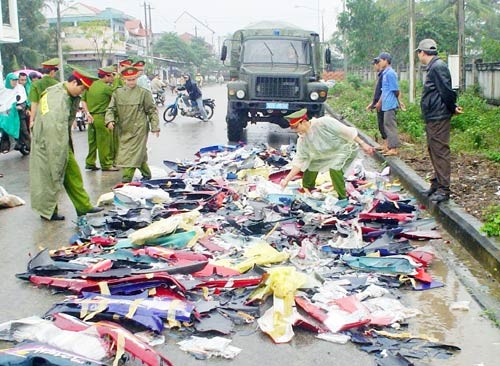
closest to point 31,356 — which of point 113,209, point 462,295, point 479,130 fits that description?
point 462,295

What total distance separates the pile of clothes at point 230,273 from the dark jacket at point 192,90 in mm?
13219

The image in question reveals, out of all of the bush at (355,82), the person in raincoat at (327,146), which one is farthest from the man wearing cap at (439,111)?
the bush at (355,82)

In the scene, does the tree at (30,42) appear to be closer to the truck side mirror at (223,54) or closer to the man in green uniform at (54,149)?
the truck side mirror at (223,54)

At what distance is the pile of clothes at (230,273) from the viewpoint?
14.4 feet

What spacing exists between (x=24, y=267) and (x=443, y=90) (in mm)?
4999

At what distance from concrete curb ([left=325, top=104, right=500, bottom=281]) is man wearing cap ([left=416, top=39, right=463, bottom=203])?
301mm

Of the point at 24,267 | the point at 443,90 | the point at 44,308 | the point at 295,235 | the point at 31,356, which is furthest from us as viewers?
the point at 443,90

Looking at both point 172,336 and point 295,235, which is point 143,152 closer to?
point 295,235

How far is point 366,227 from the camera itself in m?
7.04

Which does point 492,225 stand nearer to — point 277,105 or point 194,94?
point 277,105

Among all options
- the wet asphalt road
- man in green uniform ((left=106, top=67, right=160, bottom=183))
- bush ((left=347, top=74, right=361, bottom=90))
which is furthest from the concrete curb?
bush ((left=347, top=74, right=361, bottom=90))

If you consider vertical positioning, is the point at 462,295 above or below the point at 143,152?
below

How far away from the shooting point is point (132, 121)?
10.0 metres

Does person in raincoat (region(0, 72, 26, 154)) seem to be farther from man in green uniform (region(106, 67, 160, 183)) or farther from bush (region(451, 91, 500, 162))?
bush (region(451, 91, 500, 162))
